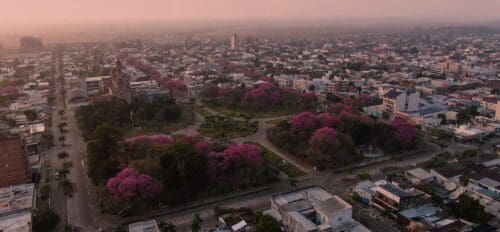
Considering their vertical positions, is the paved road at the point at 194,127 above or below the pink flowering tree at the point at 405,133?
below

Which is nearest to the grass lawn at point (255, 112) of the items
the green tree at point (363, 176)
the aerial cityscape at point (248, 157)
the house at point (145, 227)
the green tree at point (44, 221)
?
the aerial cityscape at point (248, 157)

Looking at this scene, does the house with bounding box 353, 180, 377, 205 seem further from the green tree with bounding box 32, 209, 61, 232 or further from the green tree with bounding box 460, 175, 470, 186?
the green tree with bounding box 32, 209, 61, 232

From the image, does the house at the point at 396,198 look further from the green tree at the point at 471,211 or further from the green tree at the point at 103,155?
the green tree at the point at 103,155

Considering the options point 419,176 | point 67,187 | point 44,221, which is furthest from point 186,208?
point 419,176

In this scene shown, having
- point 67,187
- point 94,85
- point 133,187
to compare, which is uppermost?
point 94,85

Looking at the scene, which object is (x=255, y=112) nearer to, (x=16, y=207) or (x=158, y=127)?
(x=158, y=127)

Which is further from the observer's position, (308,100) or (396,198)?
(308,100)

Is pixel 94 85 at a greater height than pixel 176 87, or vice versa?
pixel 94 85
